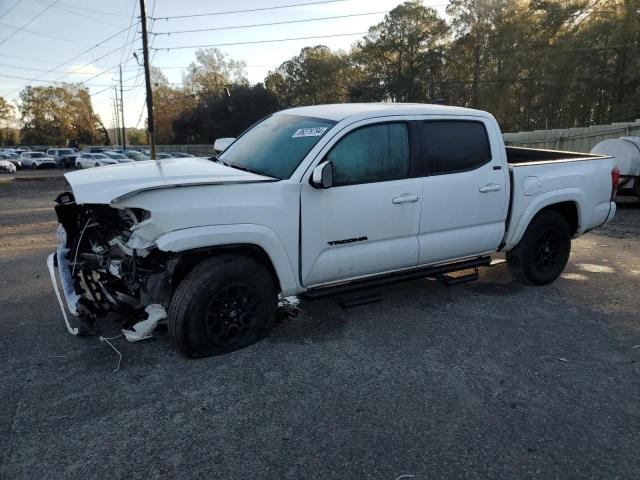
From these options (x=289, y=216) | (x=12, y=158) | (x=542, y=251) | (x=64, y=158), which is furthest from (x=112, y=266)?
(x=12, y=158)

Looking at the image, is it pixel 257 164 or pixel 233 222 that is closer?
pixel 233 222

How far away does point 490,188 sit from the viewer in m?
4.60

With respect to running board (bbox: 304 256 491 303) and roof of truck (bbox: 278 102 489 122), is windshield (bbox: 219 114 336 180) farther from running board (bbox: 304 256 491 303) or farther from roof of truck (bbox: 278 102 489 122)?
running board (bbox: 304 256 491 303)

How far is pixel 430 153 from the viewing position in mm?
4301

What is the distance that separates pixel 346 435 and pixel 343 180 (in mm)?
1972

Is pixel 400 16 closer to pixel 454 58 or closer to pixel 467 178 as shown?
pixel 454 58

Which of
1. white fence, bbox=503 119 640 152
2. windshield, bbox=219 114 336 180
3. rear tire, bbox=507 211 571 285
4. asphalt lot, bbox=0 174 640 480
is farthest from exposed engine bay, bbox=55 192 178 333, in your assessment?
white fence, bbox=503 119 640 152

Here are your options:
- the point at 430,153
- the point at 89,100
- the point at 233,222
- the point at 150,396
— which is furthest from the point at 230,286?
the point at 89,100

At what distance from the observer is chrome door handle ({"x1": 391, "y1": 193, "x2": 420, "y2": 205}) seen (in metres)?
4.04

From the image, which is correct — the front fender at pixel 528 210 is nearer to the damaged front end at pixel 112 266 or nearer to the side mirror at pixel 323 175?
the side mirror at pixel 323 175

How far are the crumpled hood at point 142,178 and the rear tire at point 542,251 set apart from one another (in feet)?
10.2

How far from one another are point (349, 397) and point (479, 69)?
4653 cm

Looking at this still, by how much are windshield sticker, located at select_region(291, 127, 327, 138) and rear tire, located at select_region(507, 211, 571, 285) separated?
8.75 ft

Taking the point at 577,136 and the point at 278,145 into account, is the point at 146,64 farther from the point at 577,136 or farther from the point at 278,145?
the point at 278,145
